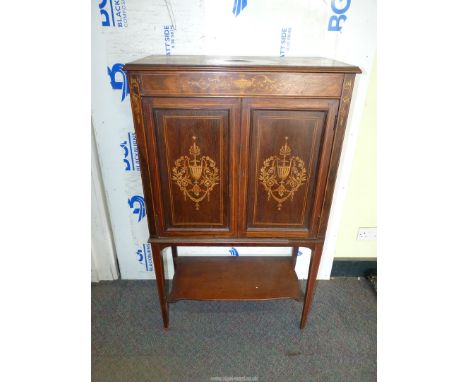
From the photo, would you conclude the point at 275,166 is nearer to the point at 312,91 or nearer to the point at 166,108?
the point at 312,91

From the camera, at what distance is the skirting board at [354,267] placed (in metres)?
1.98

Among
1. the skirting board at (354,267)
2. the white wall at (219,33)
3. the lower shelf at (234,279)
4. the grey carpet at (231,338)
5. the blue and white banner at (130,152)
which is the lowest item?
the grey carpet at (231,338)

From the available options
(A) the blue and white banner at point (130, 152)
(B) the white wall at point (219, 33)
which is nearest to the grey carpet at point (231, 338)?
(A) the blue and white banner at point (130, 152)

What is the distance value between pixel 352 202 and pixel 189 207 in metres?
1.05

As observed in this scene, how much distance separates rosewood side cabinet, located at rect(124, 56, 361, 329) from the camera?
3.49ft

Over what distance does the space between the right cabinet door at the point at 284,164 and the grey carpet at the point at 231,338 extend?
673 millimetres

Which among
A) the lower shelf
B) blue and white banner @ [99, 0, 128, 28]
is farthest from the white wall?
the lower shelf

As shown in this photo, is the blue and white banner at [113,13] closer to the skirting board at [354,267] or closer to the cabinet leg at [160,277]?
the cabinet leg at [160,277]

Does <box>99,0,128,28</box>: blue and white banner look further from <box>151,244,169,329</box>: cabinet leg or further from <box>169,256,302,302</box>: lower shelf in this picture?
<box>169,256,302,302</box>: lower shelf

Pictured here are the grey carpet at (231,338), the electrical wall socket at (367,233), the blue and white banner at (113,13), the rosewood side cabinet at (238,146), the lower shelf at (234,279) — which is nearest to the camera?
the rosewood side cabinet at (238,146)

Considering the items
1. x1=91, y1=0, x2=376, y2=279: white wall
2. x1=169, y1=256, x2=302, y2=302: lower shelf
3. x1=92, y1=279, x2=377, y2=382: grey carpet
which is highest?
x1=91, y1=0, x2=376, y2=279: white wall

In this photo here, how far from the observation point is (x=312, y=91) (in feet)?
3.56

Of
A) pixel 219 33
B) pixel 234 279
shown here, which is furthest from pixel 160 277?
pixel 219 33
